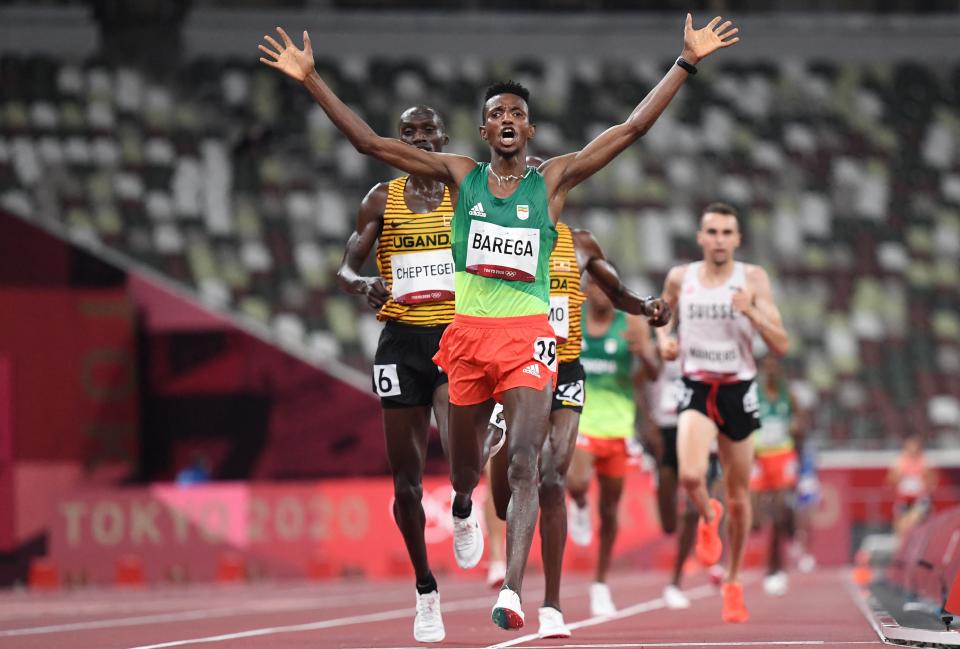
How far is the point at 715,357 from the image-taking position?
11.0 m

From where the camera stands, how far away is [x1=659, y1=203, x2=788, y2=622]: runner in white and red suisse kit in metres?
10.8

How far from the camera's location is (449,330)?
782 centimetres

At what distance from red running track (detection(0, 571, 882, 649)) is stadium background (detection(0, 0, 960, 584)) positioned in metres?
2.11

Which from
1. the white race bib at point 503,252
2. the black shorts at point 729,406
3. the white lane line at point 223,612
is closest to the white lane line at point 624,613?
the black shorts at point 729,406

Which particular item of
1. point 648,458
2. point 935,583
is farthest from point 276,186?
point 935,583

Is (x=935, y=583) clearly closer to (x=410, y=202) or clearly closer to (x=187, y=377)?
(x=410, y=202)

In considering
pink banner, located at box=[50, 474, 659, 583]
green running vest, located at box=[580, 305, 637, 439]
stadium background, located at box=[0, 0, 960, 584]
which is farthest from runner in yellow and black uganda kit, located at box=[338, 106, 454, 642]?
stadium background, located at box=[0, 0, 960, 584]

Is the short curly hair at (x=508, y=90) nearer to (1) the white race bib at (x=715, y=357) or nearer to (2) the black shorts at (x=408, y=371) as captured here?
(2) the black shorts at (x=408, y=371)

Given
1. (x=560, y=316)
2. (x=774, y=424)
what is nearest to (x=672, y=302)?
(x=560, y=316)

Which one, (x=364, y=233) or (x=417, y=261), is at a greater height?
(x=364, y=233)

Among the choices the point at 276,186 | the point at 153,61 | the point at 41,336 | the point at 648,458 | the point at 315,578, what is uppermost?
the point at 153,61

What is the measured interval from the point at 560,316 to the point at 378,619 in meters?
2.62

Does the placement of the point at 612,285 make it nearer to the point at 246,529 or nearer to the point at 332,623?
the point at 332,623

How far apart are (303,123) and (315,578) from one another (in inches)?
459
